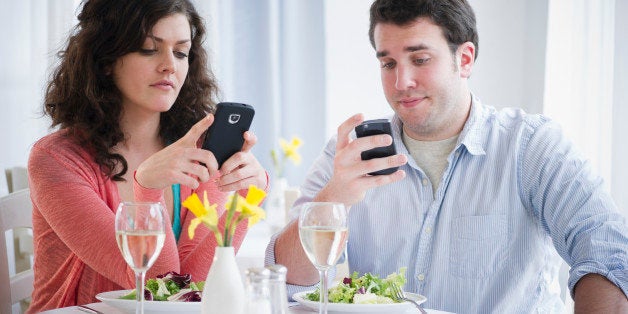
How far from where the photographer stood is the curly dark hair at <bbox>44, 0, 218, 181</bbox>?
2.23 meters

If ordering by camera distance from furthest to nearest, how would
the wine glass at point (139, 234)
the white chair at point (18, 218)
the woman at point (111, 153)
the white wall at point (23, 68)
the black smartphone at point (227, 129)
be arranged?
the white wall at point (23, 68)
the white chair at point (18, 218)
the woman at point (111, 153)
the black smartphone at point (227, 129)
the wine glass at point (139, 234)

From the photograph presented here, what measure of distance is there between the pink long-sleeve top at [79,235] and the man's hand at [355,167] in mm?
402

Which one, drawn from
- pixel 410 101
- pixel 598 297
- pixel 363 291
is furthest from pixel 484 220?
pixel 363 291

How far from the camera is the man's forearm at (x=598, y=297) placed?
1.65m

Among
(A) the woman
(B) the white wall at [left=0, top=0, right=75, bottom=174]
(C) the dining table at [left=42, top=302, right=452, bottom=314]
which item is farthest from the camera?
(B) the white wall at [left=0, top=0, right=75, bottom=174]

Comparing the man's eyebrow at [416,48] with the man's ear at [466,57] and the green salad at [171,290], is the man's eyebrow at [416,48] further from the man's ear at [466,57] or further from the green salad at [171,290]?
the green salad at [171,290]

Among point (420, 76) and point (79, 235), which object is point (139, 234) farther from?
point (420, 76)

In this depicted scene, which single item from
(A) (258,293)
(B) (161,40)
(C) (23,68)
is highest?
(B) (161,40)

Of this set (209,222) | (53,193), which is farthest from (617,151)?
(209,222)

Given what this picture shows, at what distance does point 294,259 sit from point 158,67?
63 centimetres

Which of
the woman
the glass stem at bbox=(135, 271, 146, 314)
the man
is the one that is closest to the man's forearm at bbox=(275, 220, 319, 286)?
the man

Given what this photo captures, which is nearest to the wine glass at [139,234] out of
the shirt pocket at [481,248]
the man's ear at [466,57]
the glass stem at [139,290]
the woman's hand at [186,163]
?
the glass stem at [139,290]

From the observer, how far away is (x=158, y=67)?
221 centimetres

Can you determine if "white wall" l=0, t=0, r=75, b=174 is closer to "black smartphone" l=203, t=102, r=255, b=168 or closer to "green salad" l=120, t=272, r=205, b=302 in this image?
"black smartphone" l=203, t=102, r=255, b=168
